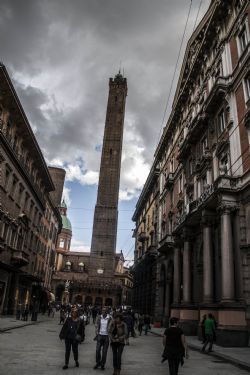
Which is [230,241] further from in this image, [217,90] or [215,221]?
[217,90]

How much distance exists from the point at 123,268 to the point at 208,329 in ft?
396

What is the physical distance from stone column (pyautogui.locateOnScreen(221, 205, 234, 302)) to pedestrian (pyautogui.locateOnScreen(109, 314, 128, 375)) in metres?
10.9

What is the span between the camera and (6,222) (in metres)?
28.9

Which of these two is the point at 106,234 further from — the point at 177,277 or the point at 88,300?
the point at 177,277

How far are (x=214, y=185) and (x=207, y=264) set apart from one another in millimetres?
5210

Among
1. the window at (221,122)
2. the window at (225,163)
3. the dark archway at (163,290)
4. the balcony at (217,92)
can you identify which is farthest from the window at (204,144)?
the dark archway at (163,290)

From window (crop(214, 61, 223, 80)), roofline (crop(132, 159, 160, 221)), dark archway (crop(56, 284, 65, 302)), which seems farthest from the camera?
dark archway (crop(56, 284, 65, 302))

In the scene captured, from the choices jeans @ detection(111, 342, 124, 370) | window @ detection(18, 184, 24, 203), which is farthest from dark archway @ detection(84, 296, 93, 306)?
jeans @ detection(111, 342, 124, 370)

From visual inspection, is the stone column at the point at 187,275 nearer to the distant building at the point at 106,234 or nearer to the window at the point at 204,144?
the window at the point at 204,144

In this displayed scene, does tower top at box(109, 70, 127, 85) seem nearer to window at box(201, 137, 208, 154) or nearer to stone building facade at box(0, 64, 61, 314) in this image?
stone building facade at box(0, 64, 61, 314)

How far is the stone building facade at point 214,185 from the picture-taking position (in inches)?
739

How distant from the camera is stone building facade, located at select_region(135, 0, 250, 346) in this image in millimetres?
18766

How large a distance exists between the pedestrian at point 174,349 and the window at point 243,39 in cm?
2042

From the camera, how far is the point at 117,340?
8.66 metres
